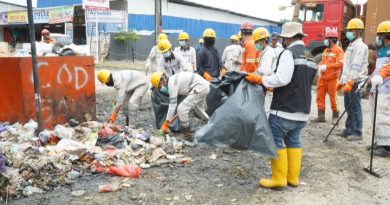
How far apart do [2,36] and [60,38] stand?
2629cm

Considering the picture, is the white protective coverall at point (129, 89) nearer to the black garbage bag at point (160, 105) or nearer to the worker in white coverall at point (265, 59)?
the black garbage bag at point (160, 105)

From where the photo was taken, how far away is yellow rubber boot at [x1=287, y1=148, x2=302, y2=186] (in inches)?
158

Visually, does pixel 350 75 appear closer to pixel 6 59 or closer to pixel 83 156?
pixel 83 156

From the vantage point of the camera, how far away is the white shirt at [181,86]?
5.68m

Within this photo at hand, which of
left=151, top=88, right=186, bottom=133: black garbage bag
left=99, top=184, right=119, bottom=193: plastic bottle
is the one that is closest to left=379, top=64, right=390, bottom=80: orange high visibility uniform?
left=151, top=88, right=186, bottom=133: black garbage bag

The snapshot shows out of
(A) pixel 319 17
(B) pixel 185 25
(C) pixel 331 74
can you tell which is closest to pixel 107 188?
(C) pixel 331 74

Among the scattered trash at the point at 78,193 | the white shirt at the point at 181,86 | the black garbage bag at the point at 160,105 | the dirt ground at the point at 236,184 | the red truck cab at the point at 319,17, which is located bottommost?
the dirt ground at the point at 236,184

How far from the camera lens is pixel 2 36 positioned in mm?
31031

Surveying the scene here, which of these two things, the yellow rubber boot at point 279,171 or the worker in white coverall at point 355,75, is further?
the worker in white coverall at point 355,75

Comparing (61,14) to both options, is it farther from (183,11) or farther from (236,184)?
(236,184)

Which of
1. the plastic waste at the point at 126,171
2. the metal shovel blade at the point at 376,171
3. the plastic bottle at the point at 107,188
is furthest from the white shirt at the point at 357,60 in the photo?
the plastic bottle at the point at 107,188

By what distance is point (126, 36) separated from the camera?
22.8 meters

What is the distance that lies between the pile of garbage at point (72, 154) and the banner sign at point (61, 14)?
60.7ft

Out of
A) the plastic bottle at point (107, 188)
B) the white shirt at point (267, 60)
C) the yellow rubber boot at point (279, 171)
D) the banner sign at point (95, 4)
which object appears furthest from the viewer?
the banner sign at point (95, 4)
